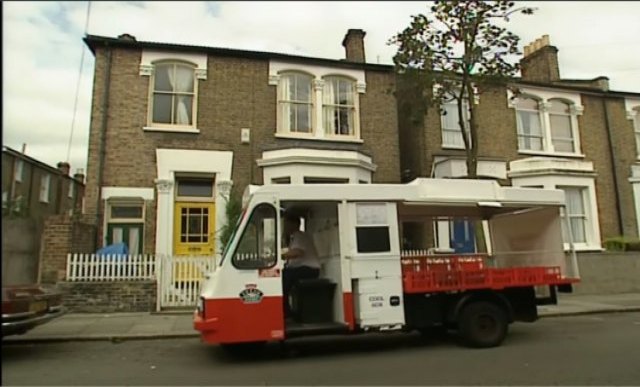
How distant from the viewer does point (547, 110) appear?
18.8m

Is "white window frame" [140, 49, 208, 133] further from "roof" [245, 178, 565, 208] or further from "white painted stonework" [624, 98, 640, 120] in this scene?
"white painted stonework" [624, 98, 640, 120]

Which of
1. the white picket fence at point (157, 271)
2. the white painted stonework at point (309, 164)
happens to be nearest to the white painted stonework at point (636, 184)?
the white painted stonework at point (309, 164)

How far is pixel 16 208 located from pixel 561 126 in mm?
20209

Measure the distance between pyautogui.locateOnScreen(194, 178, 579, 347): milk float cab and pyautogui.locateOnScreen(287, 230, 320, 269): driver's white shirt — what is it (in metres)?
0.24

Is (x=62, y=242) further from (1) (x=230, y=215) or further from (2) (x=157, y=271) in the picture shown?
(1) (x=230, y=215)

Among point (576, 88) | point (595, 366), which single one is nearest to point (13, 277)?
point (595, 366)

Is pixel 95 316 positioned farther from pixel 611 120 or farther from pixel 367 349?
pixel 611 120

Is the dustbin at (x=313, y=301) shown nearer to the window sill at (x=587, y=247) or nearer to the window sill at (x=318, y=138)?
the window sill at (x=318, y=138)

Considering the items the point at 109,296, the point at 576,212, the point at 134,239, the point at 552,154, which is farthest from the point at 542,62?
the point at 109,296

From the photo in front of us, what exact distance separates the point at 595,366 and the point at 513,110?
43.4 ft

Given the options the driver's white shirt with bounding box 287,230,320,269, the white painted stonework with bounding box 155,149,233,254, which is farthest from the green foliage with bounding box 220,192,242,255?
the driver's white shirt with bounding box 287,230,320,269

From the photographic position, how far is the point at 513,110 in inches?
722

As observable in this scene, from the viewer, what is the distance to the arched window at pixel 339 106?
16.5m

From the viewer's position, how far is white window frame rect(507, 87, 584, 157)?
18.4 m
